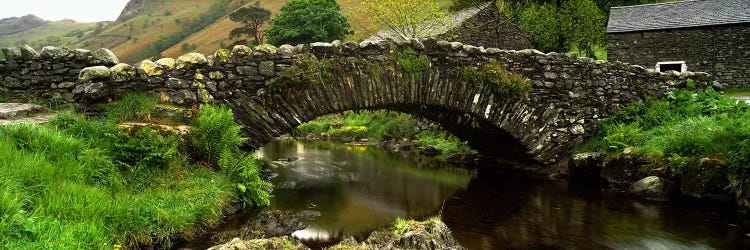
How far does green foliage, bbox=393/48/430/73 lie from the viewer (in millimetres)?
10141

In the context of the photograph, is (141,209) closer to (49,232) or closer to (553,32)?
(49,232)

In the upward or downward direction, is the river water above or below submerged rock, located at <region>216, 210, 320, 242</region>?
below

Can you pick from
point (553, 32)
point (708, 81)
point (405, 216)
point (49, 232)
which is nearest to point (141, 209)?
point (49, 232)

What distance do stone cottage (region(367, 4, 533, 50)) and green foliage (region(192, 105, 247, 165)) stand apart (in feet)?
48.4

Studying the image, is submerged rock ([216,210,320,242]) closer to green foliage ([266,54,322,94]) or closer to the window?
green foliage ([266,54,322,94])

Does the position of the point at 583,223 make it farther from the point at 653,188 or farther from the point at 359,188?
the point at 359,188

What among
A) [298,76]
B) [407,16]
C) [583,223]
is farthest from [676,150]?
[407,16]

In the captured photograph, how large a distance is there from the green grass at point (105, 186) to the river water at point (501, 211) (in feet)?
5.11

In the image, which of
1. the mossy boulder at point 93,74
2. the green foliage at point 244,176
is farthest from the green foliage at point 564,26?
the mossy boulder at point 93,74

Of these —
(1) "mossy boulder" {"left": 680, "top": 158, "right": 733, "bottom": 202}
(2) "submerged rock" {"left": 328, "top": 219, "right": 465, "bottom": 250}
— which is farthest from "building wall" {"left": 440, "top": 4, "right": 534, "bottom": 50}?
(2) "submerged rock" {"left": 328, "top": 219, "right": 465, "bottom": 250}

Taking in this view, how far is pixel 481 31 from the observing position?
2380 centimetres

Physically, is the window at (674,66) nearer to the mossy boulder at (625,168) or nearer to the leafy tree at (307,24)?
the mossy boulder at (625,168)

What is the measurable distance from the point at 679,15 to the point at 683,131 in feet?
66.7

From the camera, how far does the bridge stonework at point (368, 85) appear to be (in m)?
8.33
